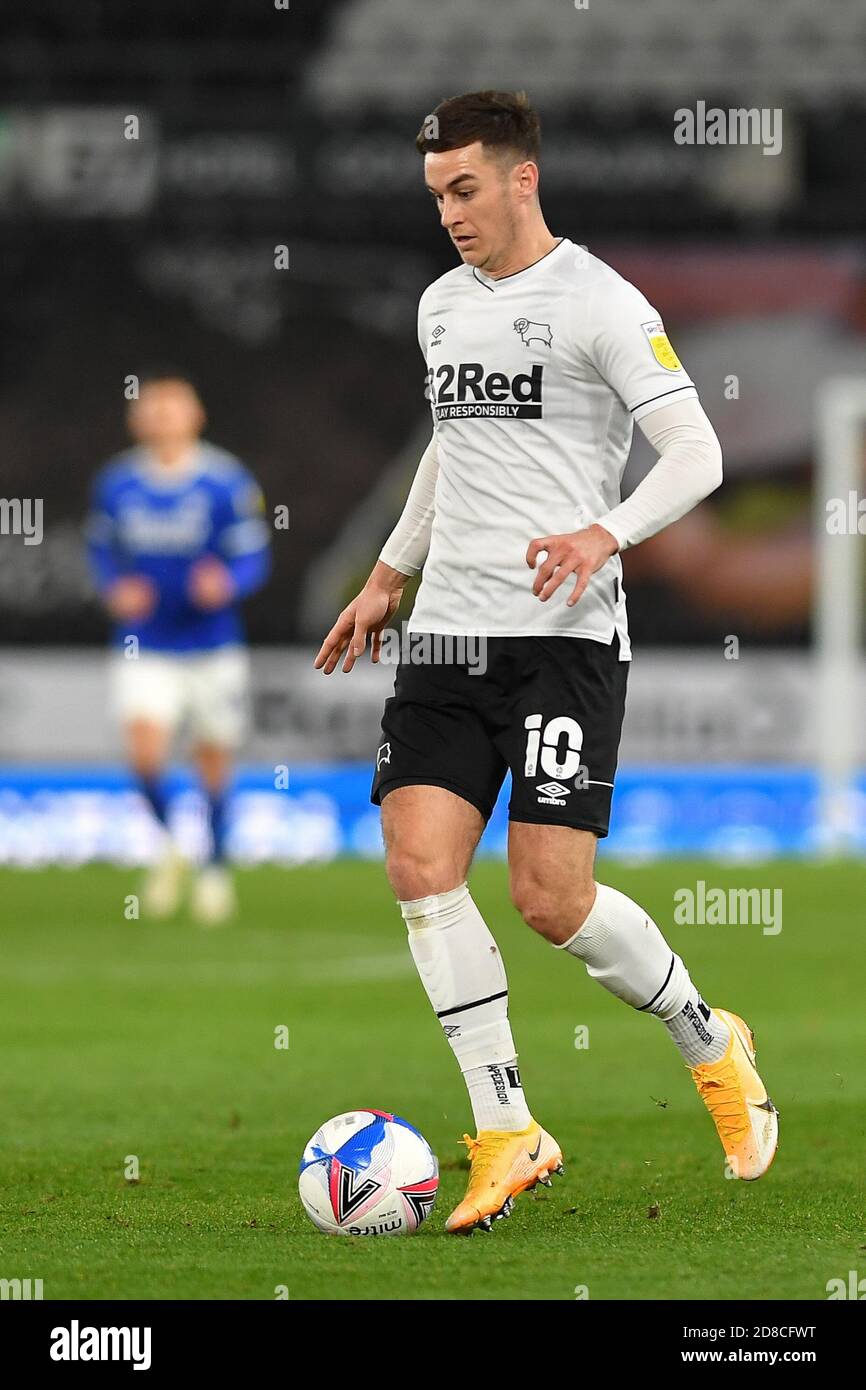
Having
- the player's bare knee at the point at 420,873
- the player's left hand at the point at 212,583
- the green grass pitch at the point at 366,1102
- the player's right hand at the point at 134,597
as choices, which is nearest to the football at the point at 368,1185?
the green grass pitch at the point at 366,1102

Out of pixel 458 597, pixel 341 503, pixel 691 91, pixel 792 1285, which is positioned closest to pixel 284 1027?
pixel 458 597

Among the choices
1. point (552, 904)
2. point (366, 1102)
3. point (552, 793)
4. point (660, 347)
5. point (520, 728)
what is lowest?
point (366, 1102)

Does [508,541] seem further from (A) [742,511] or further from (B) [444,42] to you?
(B) [444,42]

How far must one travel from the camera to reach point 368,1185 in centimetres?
454

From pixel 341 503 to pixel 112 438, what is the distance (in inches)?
65.2

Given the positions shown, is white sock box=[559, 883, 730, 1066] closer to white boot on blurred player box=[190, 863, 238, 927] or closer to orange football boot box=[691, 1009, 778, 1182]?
orange football boot box=[691, 1009, 778, 1182]

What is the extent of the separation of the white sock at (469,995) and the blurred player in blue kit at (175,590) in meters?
6.89

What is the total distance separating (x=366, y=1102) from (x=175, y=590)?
6.23 meters

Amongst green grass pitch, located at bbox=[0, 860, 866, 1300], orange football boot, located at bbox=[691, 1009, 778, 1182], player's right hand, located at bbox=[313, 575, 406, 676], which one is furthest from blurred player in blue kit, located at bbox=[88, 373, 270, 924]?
orange football boot, located at bbox=[691, 1009, 778, 1182]

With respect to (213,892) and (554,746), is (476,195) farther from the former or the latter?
(213,892)

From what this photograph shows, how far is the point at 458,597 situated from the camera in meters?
4.82

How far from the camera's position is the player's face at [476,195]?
4.69m

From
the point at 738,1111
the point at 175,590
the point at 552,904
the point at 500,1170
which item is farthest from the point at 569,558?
the point at 175,590

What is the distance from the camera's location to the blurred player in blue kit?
38.7ft
